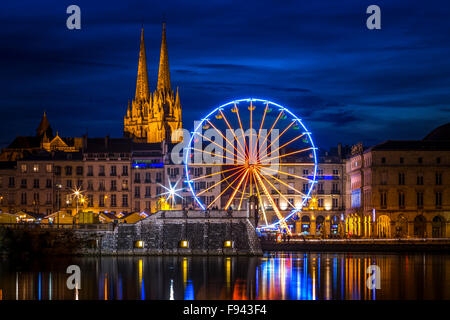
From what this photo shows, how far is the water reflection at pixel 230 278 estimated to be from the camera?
7038 centimetres

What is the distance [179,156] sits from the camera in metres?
150

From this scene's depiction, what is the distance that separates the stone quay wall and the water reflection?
258 centimetres

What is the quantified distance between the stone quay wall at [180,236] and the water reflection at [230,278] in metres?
2.58

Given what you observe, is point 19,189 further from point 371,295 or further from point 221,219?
point 371,295

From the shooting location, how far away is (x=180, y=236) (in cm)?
10281

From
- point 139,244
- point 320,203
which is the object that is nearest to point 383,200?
→ point 320,203

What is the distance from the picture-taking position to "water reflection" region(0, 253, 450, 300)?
70.4 m

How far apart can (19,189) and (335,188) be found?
43.1 m

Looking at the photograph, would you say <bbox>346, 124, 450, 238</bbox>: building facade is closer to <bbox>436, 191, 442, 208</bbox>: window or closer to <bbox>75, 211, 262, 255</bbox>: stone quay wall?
<bbox>436, 191, 442, 208</bbox>: window

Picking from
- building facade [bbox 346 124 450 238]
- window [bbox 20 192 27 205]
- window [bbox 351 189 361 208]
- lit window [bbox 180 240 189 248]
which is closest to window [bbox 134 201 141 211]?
window [bbox 20 192 27 205]

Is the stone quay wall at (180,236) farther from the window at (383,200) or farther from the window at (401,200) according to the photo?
the window at (401,200)

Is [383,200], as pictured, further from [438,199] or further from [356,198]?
[356,198]
